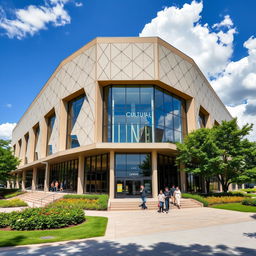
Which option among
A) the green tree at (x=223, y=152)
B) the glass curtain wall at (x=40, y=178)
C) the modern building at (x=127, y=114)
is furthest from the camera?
the glass curtain wall at (x=40, y=178)

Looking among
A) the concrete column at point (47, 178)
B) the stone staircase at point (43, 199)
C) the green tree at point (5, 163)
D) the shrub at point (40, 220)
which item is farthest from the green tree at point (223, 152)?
the green tree at point (5, 163)

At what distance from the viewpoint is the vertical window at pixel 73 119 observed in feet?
102

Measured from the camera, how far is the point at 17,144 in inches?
2682

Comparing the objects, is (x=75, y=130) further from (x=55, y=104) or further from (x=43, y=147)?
(x=43, y=147)

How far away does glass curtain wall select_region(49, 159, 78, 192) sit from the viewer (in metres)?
31.9

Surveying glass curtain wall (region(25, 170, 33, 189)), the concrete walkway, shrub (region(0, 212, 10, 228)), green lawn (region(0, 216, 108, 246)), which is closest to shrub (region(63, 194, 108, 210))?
shrub (region(0, 212, 10, 228))

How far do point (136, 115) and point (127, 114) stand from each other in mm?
1103

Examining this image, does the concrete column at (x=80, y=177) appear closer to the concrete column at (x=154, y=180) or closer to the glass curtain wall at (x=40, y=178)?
the concrete column at (x=154, y=180)

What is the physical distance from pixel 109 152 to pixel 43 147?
61.3ft

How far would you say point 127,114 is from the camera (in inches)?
1080

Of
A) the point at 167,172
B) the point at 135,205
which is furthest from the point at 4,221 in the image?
the point at 167,172

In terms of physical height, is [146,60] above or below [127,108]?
above

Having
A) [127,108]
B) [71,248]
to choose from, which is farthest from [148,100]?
[71,248]

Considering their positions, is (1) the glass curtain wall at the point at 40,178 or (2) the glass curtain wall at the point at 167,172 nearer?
(2) the glass curtain wall at the point at 167,172
